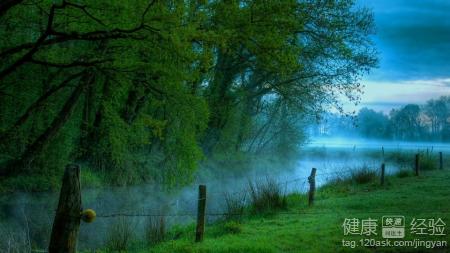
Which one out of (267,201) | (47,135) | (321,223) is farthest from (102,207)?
(321,223)

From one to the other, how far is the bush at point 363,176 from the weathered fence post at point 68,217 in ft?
54.5

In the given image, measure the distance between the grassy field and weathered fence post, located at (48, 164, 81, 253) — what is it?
10.9 feet

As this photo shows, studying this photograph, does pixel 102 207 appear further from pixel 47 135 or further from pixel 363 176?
pixel 363 176

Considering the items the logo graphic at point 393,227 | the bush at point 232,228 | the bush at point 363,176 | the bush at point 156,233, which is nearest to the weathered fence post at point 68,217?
the bush at point 156,233

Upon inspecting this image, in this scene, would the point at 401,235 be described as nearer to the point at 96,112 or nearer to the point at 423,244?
the point at 423,244

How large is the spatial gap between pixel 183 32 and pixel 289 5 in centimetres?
848

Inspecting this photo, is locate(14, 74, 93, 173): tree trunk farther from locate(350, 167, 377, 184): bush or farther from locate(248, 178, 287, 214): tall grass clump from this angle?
locate(350, 167, 377, 184): bush

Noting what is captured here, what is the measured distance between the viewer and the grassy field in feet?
29.2

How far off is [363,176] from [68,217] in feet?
55.9

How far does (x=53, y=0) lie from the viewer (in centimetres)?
1509

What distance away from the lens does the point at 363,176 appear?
20734mm

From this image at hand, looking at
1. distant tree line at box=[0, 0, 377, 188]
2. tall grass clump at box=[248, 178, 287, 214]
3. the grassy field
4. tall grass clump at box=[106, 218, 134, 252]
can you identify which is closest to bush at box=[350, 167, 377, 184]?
the grassy field

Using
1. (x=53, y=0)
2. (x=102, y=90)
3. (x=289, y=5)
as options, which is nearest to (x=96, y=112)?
(x=102, y=90)

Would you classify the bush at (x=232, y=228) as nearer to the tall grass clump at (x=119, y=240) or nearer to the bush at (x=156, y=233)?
the bush at (x=156, y=233)
